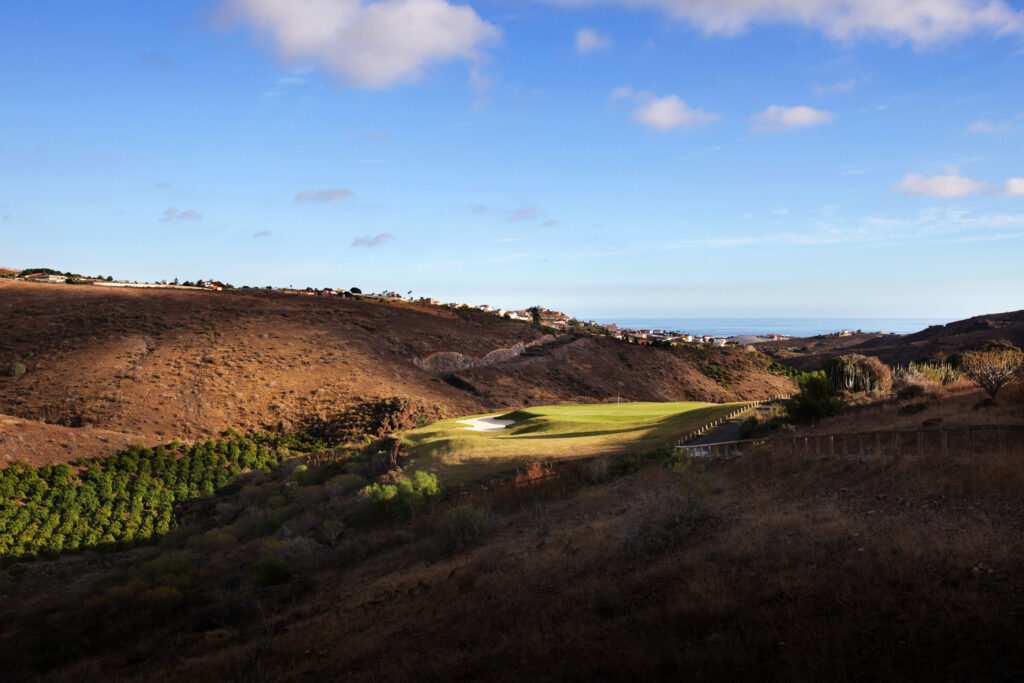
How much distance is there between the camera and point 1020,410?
16156 mm

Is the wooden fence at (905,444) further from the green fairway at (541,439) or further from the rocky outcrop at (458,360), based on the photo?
the rocky outcrop at (458,360)

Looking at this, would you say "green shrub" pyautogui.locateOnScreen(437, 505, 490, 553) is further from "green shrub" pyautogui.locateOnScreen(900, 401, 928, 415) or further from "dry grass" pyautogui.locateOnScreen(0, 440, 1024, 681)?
"green shrub" pyautogui.locateOnScreen(900, 401, 928, 415)

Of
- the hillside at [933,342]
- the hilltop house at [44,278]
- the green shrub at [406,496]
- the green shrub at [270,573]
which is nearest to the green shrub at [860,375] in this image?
the green shrub at [406,496]

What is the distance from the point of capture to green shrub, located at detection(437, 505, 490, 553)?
14891 millimetres

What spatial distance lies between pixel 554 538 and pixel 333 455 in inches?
780

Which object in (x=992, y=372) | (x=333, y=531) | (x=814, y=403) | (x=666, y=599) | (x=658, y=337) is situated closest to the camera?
(x=666, y=599)

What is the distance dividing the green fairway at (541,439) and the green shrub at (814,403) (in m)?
4.29

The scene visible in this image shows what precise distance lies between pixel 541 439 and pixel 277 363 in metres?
31.4

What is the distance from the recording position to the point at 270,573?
15133 mm

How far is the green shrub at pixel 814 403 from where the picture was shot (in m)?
21.8

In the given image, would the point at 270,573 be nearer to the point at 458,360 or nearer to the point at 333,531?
the point at 333,531

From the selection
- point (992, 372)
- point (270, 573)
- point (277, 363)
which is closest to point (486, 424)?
point (270, 573)

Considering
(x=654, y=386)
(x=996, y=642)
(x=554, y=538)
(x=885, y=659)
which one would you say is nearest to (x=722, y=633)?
(x=885, y=659)

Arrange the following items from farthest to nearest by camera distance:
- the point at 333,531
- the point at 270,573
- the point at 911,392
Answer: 1. the point at 911,392
2. the point at 333,531
3. the point at 270,573
